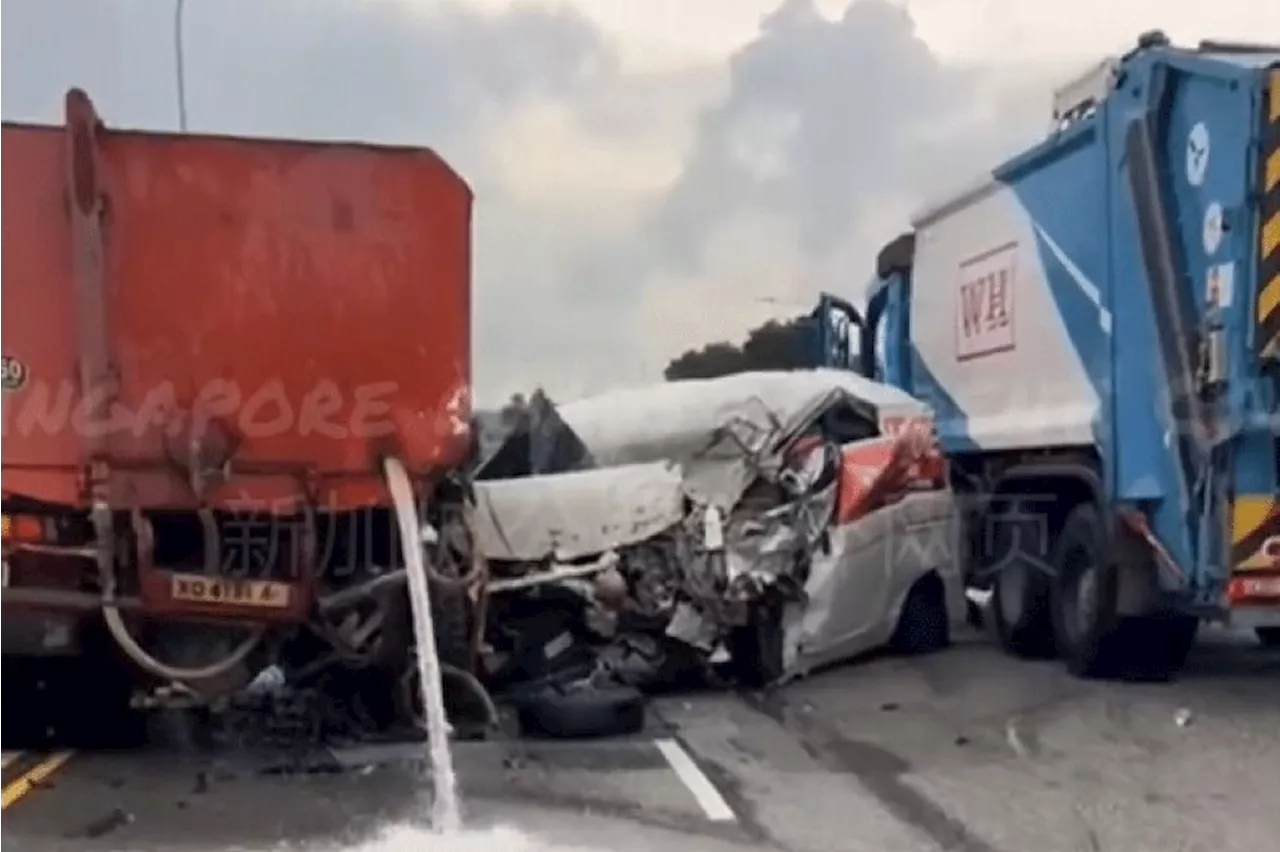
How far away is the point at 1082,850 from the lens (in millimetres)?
7281

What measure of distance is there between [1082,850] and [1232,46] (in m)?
5.05

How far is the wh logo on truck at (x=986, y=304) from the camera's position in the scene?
42.9 feet

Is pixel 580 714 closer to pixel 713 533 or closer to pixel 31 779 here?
pixel 713 533

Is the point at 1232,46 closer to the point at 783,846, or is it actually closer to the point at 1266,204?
the point at 1266,204

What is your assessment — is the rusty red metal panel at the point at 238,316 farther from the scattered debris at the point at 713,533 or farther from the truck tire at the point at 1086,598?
the truck tire at the point at 1086,598

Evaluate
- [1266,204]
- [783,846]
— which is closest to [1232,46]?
[1266,204]

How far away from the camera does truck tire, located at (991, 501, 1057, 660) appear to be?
12.6 meters

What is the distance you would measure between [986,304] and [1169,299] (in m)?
3.31

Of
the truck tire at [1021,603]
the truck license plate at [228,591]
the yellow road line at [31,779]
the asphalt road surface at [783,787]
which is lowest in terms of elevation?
the asphalt road surface at [783,787]

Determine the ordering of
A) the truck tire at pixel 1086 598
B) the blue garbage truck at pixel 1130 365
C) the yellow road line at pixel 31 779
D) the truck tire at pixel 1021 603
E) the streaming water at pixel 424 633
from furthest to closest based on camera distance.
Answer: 1. the truck tire at pixel 1021 603
2. the truck tire at pixel 1086 598
3. the blue garbage truck at pixel 1130 365
4. the yellow road line at pixel 31 779
5. the streaming water at pixel 424 633

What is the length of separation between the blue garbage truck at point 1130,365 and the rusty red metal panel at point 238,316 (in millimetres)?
3734

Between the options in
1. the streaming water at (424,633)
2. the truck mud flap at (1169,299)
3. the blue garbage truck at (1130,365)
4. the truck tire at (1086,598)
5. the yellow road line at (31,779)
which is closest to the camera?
the streaming water at (424,633)

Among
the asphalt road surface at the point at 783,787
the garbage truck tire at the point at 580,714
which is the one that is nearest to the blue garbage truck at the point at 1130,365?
the asphalt road surface at the point at 783,787

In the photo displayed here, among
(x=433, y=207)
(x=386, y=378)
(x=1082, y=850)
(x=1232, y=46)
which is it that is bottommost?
(x=1082, y=850)
